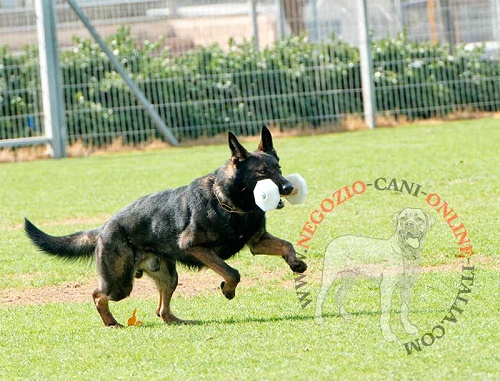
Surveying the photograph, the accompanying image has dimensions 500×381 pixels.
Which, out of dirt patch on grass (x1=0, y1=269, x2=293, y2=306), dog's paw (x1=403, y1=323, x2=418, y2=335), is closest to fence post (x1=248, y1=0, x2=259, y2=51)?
dirt patch on grass (x1=0, y1=269, x2=293, y2=306)

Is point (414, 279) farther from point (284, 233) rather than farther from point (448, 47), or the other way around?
point (448, 47)

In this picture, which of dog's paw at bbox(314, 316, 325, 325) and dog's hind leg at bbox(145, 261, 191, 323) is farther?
dog's hind leg at bbox(145, 261, 191, 323)

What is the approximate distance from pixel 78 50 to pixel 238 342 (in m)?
17.7

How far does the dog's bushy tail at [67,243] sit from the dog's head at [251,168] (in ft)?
4.16

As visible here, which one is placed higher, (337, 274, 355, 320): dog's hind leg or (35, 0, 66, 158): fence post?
(35, 0, 66, 158): fence post

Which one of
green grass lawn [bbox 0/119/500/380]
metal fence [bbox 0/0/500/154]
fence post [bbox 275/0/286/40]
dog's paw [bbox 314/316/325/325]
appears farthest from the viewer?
fence post [bbox 275/0/286/40]

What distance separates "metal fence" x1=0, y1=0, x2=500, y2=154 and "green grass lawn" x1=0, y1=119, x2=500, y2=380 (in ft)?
24.1

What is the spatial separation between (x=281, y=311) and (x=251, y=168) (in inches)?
42.4

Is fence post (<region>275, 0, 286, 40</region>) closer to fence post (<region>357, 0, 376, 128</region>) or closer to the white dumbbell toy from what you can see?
fence post (<region>357, 0, 376, 128</region>)

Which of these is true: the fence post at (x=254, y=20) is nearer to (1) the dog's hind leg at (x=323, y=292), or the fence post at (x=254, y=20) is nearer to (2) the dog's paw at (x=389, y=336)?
(1) the dog's hind leg at (x=323, y=292)

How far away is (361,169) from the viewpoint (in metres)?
15.8

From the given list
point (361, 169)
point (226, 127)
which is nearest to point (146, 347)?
point (361, 169)

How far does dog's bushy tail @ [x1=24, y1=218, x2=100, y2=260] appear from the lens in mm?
7789

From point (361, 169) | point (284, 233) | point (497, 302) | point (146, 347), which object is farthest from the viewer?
point (361, 169)
